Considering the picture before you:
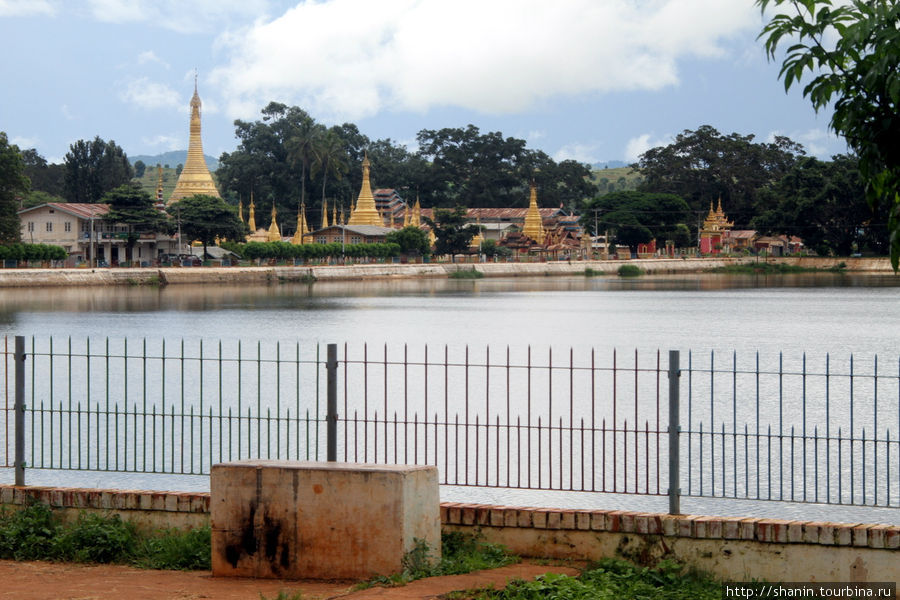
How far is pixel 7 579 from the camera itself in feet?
28.2

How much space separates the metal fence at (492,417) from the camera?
14781 mm

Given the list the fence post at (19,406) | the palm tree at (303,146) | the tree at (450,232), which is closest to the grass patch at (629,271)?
the tree at (450,232)

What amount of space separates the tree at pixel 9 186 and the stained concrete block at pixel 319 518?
6591 centimetres

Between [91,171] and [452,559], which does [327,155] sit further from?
[452,559]

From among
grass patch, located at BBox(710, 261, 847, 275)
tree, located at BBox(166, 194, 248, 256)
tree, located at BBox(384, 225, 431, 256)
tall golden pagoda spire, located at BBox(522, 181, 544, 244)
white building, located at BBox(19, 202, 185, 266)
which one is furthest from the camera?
tall golden pagoda spire, located at BBox(522, 181, 544, 244)

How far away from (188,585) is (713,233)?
367ft

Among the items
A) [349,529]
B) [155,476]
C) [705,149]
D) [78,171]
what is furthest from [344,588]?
[705,149]

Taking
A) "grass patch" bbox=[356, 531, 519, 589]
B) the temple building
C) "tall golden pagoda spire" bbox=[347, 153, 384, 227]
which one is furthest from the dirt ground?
the temple building

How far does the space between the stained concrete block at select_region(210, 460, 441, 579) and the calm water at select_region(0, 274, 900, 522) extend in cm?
833

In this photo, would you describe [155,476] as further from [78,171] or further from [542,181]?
[542,181]

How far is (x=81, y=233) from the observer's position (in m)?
80.6

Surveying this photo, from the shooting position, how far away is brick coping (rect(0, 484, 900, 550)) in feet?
27.3

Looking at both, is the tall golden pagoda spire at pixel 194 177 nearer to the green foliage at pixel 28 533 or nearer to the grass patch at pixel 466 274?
the grass patch at pixel 466 274

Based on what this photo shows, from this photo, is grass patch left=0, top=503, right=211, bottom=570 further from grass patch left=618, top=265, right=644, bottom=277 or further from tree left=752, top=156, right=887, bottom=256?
grass patch left=618, top=265, right=644, bottom=277
